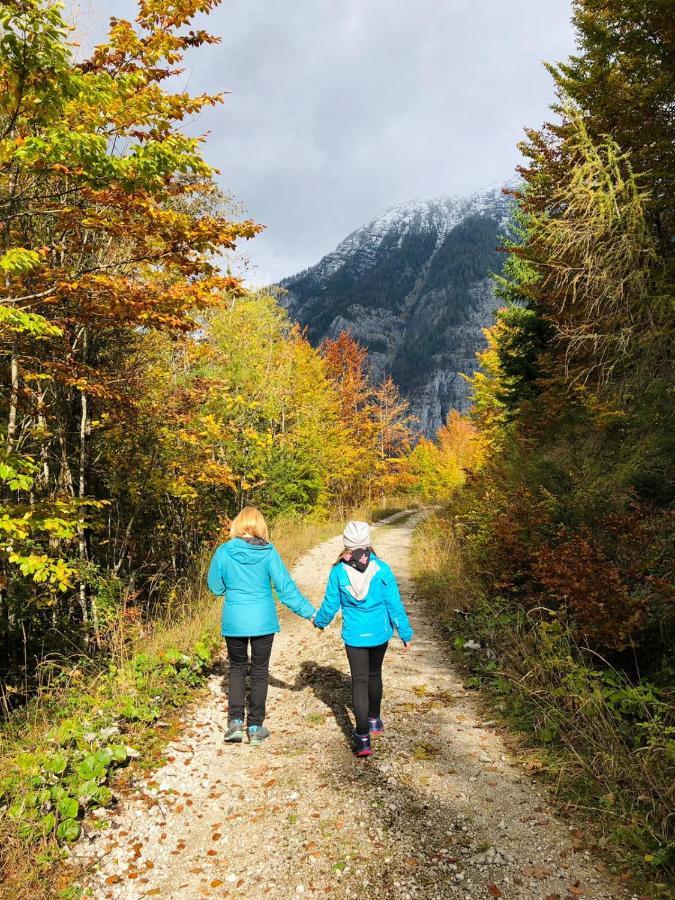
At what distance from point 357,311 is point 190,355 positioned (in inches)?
6009

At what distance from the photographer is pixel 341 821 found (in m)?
3.12

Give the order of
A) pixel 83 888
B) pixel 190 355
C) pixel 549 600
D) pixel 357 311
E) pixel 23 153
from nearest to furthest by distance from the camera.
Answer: pixel 83 888
pixel 23 153
pixel 549 600
pixel 190 355
pixel 357 311

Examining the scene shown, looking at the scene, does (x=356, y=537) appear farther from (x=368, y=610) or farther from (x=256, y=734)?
(x=256, y=734)

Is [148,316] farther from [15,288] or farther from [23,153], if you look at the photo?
[23,153]

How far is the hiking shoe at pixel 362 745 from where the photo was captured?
384 cm

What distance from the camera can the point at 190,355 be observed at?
987 centimetres

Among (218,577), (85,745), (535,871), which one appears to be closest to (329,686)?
(218,577)

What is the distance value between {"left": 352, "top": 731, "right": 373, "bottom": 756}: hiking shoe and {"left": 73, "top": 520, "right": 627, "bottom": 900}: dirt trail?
0.06 m

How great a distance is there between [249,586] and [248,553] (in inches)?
11.2

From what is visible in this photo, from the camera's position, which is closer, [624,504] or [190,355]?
[624,504]

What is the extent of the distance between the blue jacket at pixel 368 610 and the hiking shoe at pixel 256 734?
3.58ft

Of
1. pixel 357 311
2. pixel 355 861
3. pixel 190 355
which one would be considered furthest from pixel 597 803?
pixel 357 311

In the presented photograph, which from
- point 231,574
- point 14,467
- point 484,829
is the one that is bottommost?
point 484,829

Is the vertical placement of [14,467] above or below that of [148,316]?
below
